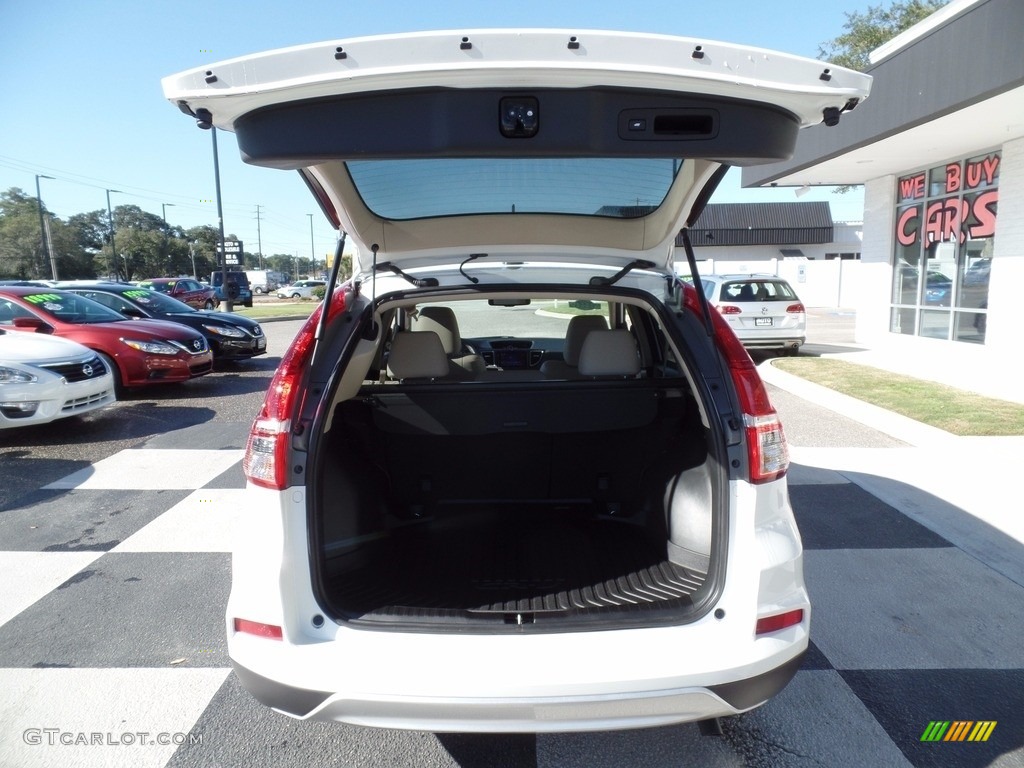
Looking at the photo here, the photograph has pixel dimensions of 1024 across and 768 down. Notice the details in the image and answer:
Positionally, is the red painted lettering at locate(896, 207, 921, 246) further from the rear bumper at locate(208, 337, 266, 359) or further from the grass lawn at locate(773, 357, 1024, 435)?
the rear bumper at locate(208, 337, 266, 359)

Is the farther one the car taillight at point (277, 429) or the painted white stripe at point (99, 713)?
the painted white stripe at point (99, 713)

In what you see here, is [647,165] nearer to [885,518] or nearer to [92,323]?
[885,518]

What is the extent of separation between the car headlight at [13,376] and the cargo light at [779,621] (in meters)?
6.87

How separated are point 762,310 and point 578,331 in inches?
367

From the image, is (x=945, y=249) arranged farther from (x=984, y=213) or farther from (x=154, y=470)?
(x=154, y=470)

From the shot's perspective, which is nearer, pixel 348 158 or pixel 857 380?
pixel 348 158

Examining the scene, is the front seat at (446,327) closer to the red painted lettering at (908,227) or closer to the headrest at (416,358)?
the headrest at (416,358)

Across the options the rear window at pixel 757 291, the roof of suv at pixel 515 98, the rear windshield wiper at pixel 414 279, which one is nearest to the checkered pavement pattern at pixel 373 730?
the rear windshield wiper at pixel 414 279

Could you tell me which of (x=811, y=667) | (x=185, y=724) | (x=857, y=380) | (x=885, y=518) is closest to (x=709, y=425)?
(x=811, y=667)

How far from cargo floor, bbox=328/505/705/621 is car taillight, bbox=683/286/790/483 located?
0.48 metres

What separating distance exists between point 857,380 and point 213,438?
27.6 feet

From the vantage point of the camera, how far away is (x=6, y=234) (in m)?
51.2

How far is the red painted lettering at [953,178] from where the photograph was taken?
424 inches

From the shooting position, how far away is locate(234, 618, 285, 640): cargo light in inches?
78.8
